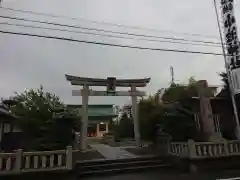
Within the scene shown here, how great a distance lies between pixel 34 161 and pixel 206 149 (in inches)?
279

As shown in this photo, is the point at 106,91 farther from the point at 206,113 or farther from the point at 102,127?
the point at 102,127

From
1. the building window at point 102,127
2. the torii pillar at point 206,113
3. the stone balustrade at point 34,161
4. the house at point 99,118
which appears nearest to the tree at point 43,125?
the stone balustrade at point 34,161

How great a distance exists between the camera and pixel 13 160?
862 centimetres

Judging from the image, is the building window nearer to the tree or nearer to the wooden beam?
the wooden beam

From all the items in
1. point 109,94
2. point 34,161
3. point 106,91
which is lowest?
point 34,161

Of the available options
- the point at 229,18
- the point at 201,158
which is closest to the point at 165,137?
the point at 201,158

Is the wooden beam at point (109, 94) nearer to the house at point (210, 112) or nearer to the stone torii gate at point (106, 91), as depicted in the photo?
the stone torii gate at point (106, 91)

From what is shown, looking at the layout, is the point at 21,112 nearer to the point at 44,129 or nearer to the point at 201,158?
the point at 44,129

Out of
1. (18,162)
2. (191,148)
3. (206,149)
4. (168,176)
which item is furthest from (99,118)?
(18,162)

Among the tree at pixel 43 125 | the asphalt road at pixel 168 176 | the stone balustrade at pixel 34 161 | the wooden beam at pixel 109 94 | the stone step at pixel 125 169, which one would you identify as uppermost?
the wooden beam at pixel 109 94

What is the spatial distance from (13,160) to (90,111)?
24231 millimetres

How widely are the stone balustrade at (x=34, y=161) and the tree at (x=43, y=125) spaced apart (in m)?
1.43

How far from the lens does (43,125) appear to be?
37.2 ft

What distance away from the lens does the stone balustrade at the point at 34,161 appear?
27.7 feet
